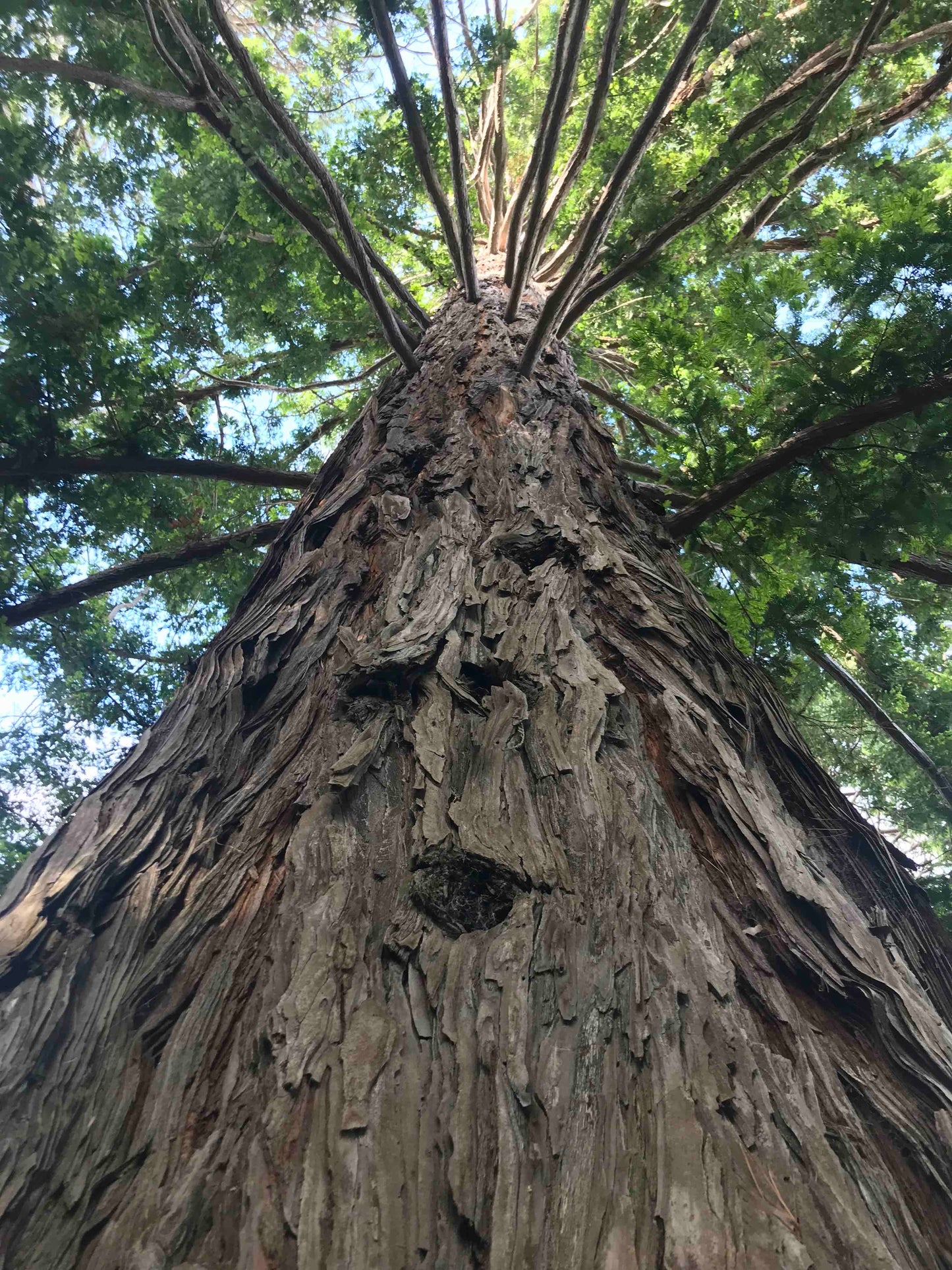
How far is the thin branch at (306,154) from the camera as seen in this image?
3047mm

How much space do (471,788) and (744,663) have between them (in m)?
1.23

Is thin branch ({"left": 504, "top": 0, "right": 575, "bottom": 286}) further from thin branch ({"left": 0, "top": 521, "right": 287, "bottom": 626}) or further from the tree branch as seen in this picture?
thin branch ({"left": 0, "top": 521, "right": 287, "bottom": 626})

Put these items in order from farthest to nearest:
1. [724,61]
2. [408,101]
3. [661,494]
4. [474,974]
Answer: [724,61] < [661,494] < [408,101] < [474,974]

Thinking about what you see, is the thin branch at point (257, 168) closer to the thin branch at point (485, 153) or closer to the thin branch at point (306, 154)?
the thin branch at point (306, 154)

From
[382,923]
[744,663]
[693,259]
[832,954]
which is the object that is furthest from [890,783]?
[382,923]

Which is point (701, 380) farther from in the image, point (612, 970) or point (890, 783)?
point (890, 783)

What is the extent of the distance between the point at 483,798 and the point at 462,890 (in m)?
0.23

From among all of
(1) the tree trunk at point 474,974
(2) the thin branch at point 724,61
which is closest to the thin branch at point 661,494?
(1) the tree trunk at point 474,974

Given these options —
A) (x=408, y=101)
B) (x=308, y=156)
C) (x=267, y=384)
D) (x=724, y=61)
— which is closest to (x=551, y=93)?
(x=408, y=101)

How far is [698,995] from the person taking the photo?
4.01 ft

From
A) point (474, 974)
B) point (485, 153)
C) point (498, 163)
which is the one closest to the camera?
point (474, 974)

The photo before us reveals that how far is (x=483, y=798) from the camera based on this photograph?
1.60 m

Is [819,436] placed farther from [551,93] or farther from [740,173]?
[740,173]

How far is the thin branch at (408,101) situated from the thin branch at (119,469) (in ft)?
5.03
